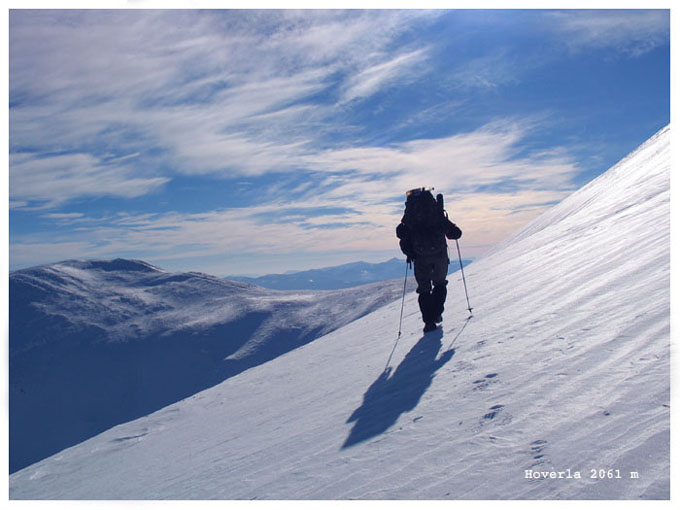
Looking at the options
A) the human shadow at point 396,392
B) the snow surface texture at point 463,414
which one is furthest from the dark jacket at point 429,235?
the human shadow at point 396,392

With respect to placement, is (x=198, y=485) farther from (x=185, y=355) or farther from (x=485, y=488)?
(x=185, y=355)

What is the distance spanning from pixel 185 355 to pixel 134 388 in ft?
42.4

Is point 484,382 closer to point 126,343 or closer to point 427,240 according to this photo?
point 427,240

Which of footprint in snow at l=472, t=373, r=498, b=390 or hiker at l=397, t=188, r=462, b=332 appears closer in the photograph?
footprint in snow at l=472, t=373, r=498, b=390

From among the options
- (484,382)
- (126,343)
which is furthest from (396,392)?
(126,343)

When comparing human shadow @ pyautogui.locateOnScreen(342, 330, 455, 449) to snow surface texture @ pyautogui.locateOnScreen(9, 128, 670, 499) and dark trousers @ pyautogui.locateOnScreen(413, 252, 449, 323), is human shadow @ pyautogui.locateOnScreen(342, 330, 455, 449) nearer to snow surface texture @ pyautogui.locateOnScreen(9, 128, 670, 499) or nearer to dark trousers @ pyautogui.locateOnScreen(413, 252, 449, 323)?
snow surface texture @ pyautogui.locateOnScreen(9, 128, 670, 499)

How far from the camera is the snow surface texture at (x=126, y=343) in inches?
4018

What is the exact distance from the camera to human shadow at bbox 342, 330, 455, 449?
456 centimetres

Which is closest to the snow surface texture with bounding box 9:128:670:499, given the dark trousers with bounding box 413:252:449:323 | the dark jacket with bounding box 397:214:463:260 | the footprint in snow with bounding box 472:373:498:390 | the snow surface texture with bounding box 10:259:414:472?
the footprint in snow with bounding box 472:373:498:390

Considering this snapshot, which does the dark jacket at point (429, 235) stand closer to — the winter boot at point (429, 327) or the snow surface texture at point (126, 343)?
the winter boot at point (429, 327)

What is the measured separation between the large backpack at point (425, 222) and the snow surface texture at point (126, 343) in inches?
3496

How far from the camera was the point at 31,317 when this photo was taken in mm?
124375

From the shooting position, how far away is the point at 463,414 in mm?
4121
